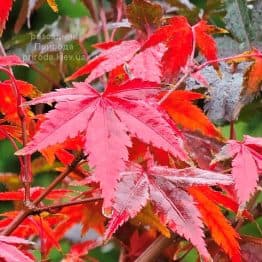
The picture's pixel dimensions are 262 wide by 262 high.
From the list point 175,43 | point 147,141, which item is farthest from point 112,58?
point 147,141

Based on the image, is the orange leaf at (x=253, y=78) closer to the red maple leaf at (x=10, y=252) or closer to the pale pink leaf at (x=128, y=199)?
the pale pink leaf at (x=128, y=199)

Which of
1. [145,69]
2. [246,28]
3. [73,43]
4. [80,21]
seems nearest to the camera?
[145,69]

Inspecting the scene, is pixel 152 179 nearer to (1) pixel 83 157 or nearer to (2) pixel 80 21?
(1) pixel 83 157

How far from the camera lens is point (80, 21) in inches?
51.1

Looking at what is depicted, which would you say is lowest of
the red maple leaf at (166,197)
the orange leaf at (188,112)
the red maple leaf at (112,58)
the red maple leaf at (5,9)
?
the red maple leaf at (166,197)

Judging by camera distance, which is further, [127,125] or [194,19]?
[194,19]

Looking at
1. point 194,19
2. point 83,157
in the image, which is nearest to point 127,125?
point 83,157

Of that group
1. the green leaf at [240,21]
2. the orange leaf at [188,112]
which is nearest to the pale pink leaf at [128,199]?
the orange leaf at [188,112]

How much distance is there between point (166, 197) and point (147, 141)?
0.05 meters

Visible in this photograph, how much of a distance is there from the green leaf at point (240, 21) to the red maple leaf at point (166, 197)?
0.99 feet

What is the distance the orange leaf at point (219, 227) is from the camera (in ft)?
1.95

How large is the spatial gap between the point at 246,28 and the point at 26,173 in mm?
356

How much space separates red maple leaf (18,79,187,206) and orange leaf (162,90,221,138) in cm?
9

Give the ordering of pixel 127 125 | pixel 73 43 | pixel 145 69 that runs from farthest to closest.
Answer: pixel 73 43 < pixel 145 69 < pixel 127 125
